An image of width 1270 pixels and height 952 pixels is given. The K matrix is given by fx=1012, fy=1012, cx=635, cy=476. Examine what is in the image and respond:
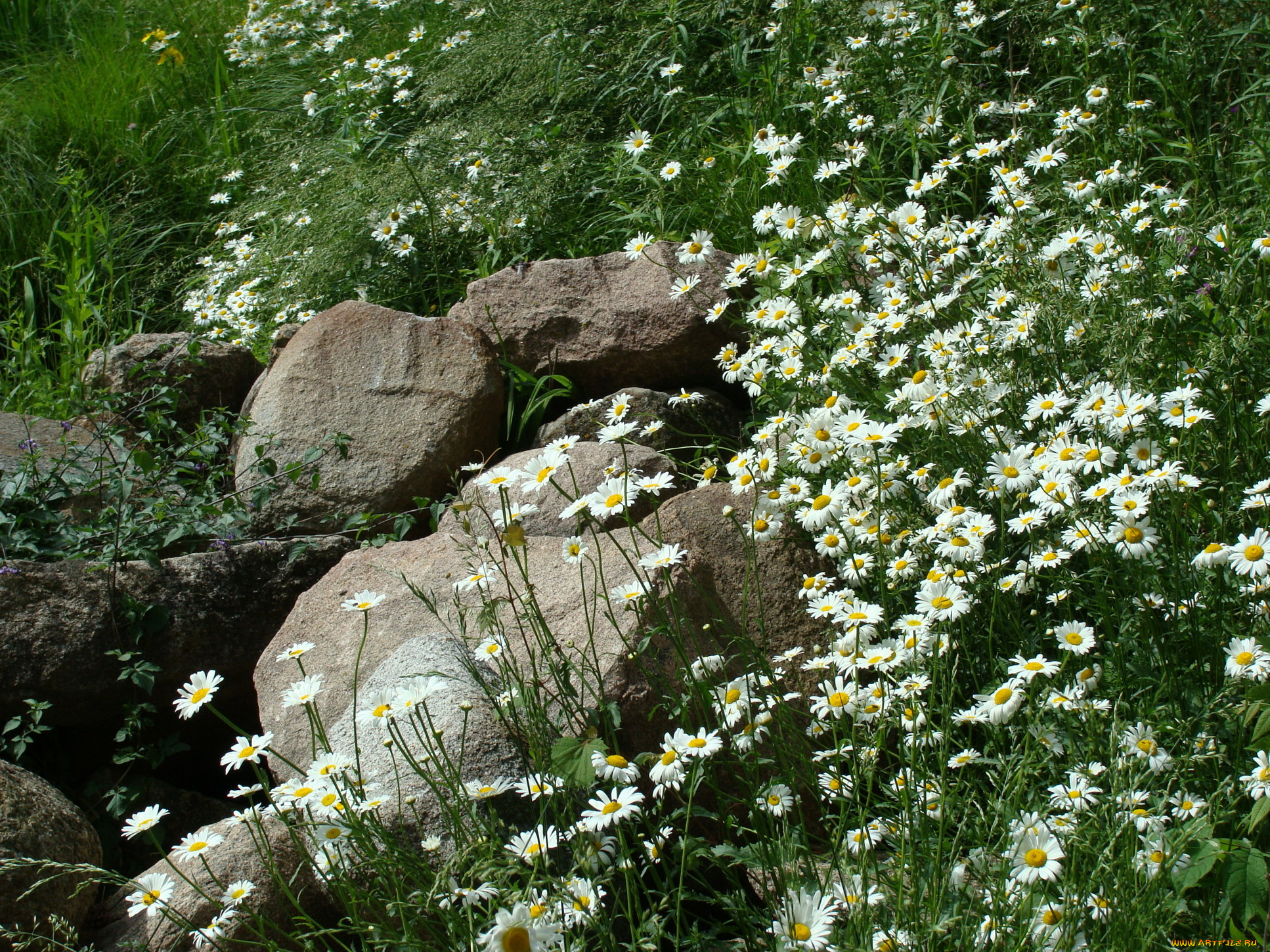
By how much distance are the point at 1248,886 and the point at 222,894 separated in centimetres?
194

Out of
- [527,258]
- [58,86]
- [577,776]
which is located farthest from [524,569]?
[58,86]

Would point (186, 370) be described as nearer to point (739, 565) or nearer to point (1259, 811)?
point (739, 565)

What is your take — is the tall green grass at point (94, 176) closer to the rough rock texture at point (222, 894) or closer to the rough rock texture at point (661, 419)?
the rough rock texture at point (661, 419)

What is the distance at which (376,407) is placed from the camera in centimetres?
375

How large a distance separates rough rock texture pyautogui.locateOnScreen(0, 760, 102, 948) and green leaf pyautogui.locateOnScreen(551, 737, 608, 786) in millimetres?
1271

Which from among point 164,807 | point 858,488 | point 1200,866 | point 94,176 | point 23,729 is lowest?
point 164,807

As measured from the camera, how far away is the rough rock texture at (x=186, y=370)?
4145 mm

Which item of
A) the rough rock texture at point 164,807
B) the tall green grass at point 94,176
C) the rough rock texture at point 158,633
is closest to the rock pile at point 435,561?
the rough rock texture at point 158,633

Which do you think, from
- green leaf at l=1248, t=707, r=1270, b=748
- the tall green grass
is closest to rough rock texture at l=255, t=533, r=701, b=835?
green leaf at l=1248, t=707, r=1270, b=748

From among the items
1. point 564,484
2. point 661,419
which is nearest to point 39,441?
point 564,484

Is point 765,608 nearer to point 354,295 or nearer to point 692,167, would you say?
point 692,167

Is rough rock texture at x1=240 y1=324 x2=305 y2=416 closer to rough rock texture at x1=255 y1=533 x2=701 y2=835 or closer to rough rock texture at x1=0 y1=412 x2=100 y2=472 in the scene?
rough rock texture at x1=0 y1=412 x2=100 y2=472

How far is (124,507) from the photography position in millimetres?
3285

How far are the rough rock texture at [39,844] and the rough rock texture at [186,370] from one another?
1982 millimetres
